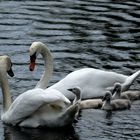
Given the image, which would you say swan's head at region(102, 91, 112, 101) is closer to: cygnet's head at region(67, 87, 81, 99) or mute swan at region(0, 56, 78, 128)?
cygnet's head at region(67, 87, 81, 99)

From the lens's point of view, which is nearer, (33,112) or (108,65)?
(33,112)

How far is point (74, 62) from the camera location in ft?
62.8

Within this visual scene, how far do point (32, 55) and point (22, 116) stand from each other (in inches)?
79.4

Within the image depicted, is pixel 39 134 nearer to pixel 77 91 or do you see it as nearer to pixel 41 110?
pixel 41 110

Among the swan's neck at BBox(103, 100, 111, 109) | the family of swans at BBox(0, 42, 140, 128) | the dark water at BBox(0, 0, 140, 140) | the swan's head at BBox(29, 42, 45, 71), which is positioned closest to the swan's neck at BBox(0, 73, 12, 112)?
the family of swans at BBox(0, 42, 140, 128)

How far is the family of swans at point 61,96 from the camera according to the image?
1465cm

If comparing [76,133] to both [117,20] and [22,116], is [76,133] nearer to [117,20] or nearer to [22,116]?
[22,116]

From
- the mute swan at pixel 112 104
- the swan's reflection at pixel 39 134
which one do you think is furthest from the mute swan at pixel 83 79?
the swan's reflection at pixel 39 134

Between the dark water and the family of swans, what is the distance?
20 cm

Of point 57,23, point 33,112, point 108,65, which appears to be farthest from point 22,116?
point 57,23

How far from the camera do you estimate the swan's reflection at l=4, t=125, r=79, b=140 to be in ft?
47.7

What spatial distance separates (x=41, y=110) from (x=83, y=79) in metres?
2.16

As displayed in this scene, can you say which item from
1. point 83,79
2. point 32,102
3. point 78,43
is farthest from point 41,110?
point 78,43

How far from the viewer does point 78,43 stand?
21188 millimetres
